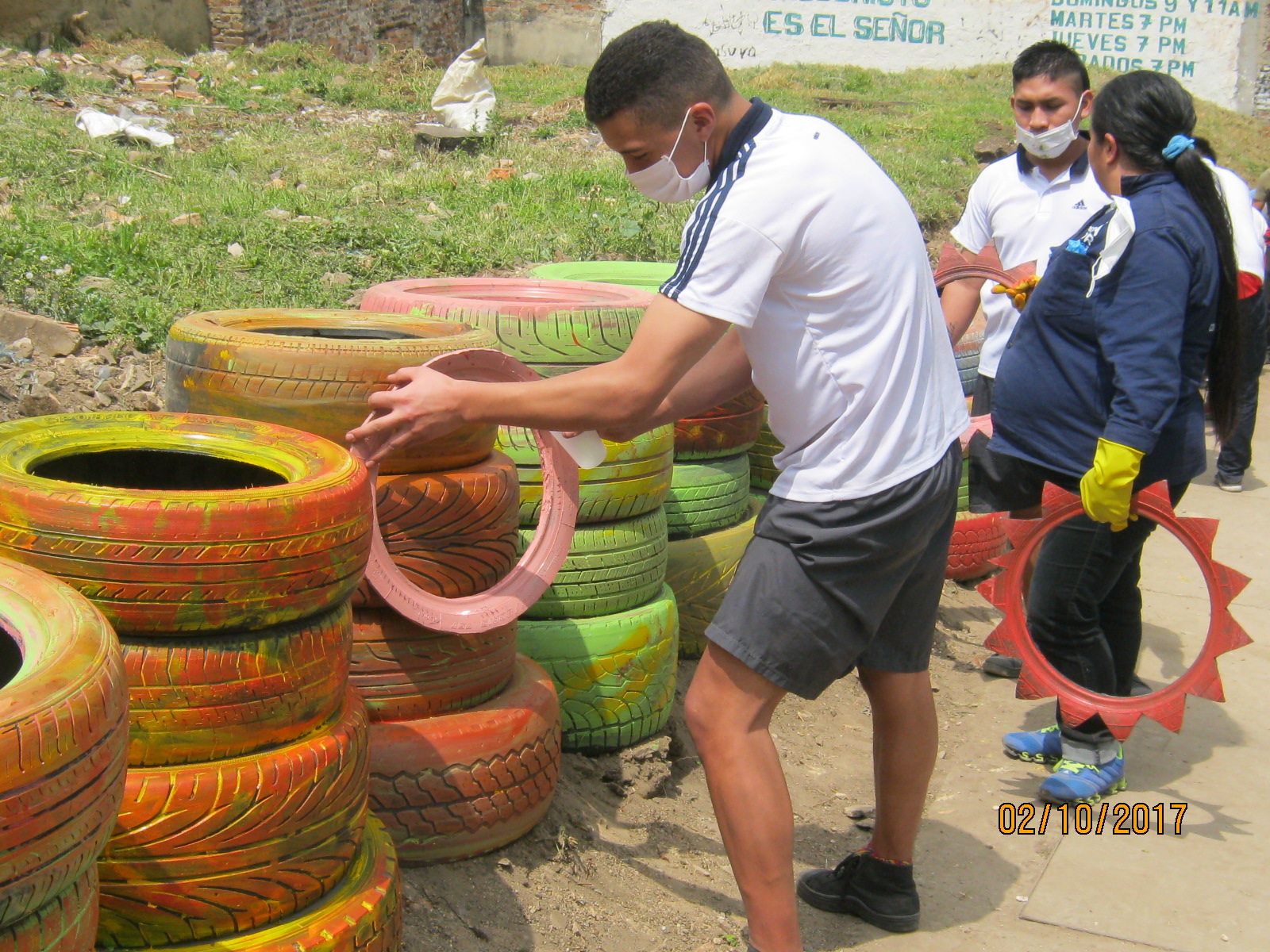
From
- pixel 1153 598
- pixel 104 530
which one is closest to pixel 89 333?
pixel 104 530

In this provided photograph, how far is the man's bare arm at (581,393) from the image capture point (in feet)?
7.84

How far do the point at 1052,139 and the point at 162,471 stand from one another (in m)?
3.83

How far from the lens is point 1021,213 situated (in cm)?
498

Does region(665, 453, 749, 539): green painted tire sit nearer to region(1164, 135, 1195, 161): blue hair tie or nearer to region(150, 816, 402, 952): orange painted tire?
region(1164, 135, 1195, 161): blue hair tie

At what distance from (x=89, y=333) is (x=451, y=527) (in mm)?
3244

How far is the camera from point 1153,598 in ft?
19.5

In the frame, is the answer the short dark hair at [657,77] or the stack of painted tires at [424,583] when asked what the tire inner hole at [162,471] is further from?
the short dark hair at [657,77]

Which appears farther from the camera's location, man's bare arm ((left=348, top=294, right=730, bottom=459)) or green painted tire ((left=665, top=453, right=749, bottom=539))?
green painted tire ((left=665, top=453, right=749, bottom=539))

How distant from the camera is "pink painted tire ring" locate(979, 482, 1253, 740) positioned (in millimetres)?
3707

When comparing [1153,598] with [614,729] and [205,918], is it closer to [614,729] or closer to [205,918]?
[614,729]

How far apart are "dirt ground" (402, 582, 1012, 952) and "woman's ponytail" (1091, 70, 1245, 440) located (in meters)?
1.81

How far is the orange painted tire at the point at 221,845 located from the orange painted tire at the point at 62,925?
339 millimetres

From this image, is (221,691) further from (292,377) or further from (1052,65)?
(1052,65)

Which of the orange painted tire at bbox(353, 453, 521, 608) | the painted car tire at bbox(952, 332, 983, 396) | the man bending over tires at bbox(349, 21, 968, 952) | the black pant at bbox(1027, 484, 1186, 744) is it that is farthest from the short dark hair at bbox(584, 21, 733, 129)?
the painted car tire at bbox(952, 332, 983, 396)
